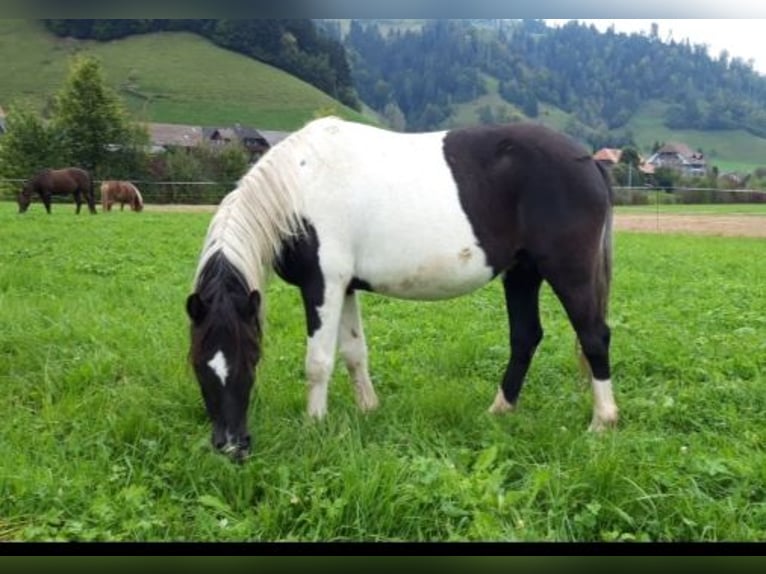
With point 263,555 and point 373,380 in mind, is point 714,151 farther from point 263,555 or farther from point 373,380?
point 263,555

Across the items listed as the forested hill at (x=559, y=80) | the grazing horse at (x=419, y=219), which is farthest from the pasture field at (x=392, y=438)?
the forested hill at (x=559, y=80)

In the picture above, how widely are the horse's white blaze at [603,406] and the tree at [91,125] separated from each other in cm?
389

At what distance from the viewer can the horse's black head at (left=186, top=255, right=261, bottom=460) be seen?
130 inches

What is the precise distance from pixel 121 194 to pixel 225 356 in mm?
4393

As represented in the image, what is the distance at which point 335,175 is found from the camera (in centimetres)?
387

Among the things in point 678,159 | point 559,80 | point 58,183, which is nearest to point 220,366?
point 559,80

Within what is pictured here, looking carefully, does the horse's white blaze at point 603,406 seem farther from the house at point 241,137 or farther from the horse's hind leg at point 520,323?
the house at point 241,137

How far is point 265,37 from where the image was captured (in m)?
2.39

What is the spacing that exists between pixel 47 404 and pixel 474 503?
2668 millimetres

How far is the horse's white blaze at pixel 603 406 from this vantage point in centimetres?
396

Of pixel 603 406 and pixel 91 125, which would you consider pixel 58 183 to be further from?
pixel 603 406

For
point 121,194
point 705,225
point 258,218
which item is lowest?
point 705,225

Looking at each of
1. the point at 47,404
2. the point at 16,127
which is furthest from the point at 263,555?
the point at 16,127

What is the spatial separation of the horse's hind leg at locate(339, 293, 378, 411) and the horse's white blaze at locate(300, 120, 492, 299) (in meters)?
0.32
